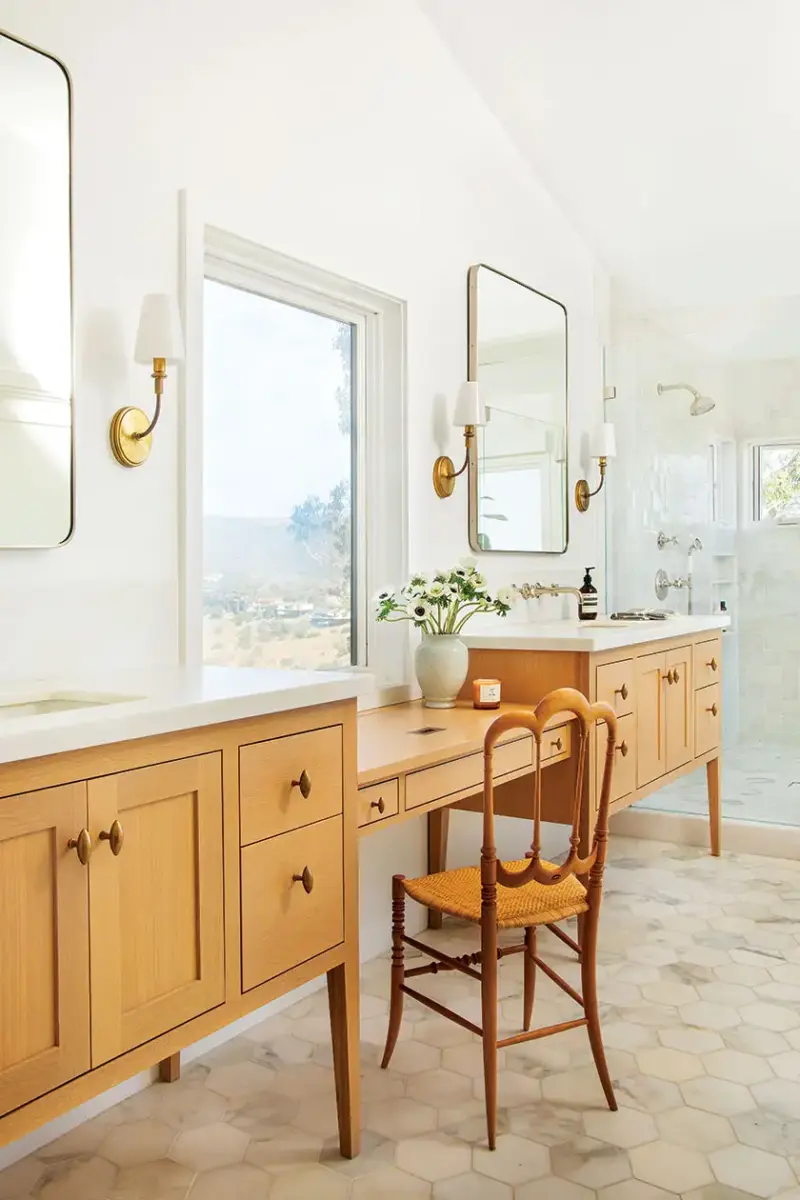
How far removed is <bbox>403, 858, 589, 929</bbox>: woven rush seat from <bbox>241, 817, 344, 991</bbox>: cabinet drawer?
290 millimetres

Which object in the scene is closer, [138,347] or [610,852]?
[138,347]

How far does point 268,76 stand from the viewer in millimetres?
2529

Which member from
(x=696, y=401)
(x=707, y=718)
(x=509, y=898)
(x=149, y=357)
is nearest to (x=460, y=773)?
(x=509, y=898)

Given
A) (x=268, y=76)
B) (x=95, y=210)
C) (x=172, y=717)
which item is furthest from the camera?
(x=268, y=76)

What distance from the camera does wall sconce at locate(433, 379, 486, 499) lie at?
3189 mm

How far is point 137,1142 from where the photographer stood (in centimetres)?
201

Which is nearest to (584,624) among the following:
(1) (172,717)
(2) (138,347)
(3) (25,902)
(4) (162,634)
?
(4) (162,634)

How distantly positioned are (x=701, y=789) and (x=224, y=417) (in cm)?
266

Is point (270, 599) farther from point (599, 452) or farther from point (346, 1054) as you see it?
point (599, 452)

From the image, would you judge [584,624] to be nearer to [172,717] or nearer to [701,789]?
[701,789]

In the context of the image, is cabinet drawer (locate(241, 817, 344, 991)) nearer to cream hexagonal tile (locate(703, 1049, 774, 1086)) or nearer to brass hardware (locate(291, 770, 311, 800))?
brass hardware (locate(291, 770, 311, 800))

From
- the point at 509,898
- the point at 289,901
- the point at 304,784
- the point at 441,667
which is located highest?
the point at 441,667

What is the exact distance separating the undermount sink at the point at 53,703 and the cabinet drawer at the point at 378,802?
1.85ft

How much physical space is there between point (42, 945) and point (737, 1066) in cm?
164
